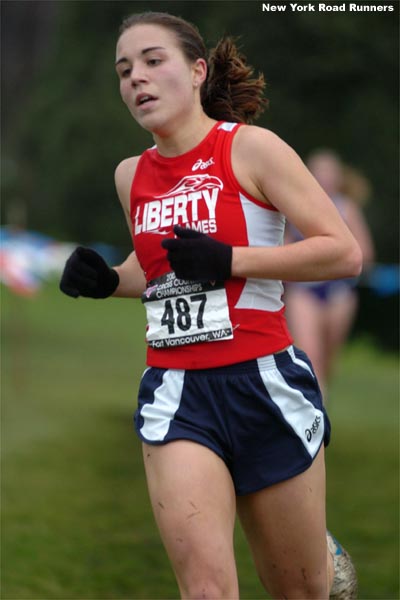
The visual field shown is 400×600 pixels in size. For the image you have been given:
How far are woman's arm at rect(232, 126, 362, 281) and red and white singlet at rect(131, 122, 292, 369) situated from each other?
0.06 metres

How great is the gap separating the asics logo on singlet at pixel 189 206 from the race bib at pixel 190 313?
0.15 meters

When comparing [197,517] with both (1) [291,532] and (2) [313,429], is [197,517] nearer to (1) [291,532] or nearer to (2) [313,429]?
(1) [291,532]

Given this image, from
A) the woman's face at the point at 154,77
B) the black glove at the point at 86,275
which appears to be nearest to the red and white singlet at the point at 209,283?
the woman's face at the point at 154,77

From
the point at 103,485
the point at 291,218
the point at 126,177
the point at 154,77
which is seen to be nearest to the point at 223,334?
the point at 291,218

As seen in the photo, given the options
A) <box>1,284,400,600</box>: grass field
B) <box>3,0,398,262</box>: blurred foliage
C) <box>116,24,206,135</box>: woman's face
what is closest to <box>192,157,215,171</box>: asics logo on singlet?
<box>116,24,206,135</box>: woman's face

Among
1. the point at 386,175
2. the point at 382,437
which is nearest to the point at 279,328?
the point at 382,437

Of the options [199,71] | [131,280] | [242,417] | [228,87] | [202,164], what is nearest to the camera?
[242,417]

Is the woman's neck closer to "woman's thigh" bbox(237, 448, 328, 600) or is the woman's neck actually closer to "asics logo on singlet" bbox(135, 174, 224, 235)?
"asics logo on singlet" bbox(135, 174, 224, 235)

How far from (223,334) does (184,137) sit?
592mm

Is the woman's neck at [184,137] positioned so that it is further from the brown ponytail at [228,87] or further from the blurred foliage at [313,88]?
the blurred foliage at [313,88]

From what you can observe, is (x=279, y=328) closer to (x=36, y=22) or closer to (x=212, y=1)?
(x=212, y=1)

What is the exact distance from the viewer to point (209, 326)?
3293 millimetres

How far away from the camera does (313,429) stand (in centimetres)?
340

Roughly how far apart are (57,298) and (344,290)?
1671 centimetres
